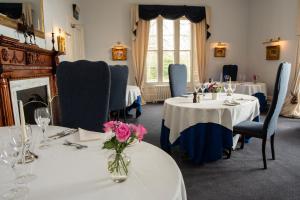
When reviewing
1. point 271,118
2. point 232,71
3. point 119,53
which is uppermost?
point 119,53

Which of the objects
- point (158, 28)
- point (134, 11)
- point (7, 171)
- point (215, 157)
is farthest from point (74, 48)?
point (7, 171)

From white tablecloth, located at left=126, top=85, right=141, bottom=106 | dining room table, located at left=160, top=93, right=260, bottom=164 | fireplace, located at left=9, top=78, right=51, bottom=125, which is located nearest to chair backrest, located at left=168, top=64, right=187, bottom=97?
dining room table, located at left=160, top=93, right=260, bottom=164

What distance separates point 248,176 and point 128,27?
5.44m

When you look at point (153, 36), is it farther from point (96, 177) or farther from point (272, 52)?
point (96, 177)

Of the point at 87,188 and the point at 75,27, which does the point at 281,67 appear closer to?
the point at 87,188

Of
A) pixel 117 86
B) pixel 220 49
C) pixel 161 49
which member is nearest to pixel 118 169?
pixel 117 86

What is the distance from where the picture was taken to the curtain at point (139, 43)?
6.54 metres

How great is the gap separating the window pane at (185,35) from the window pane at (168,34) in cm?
29

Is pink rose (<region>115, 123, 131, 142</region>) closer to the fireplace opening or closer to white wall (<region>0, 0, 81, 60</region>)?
the fireplace opening

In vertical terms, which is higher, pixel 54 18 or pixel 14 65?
pixel 54 18

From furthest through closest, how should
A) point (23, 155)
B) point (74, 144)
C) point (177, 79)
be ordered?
point (177, 79) → point (74, 144) → point (23, 155)

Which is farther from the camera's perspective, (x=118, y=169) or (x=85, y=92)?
(x=85, y=92)

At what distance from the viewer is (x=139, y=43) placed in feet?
21.9

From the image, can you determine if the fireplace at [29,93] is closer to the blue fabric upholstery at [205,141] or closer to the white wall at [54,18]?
the white wall at [54,18]
